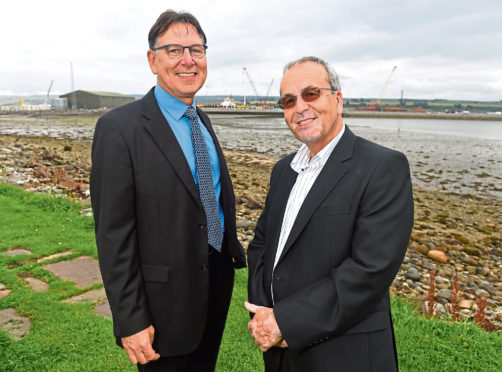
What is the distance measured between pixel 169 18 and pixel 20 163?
13.9 metres

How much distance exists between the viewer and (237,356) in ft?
10.9

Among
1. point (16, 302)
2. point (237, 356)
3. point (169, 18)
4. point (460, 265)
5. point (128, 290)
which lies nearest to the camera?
point (128, 290)

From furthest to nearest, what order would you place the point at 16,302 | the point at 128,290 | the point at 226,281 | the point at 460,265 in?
1. the point at 460,265
2. the point at 16,302
3. the point at 226,281
4. the point at 128,290

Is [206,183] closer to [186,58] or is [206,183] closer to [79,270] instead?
[186,58]

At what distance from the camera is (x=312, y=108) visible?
1.99 m

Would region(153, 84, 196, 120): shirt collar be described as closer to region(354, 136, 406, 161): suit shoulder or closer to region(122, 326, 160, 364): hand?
region(354, 136, 406, 161): suit shoulder

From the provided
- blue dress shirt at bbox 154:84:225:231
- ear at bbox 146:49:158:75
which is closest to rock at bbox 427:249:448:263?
blue dress shirt at bbox 154:84:225:231

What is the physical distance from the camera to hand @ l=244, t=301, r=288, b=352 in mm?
1887

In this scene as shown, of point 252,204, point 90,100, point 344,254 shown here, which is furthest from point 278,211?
point 90,100

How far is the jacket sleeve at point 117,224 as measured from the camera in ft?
6.50

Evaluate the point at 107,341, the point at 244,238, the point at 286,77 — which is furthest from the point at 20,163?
the point at 286,77

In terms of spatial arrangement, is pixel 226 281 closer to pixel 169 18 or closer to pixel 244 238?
pixel 169 18

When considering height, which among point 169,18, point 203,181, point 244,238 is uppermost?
point 169,18

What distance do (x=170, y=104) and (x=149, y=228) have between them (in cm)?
82
